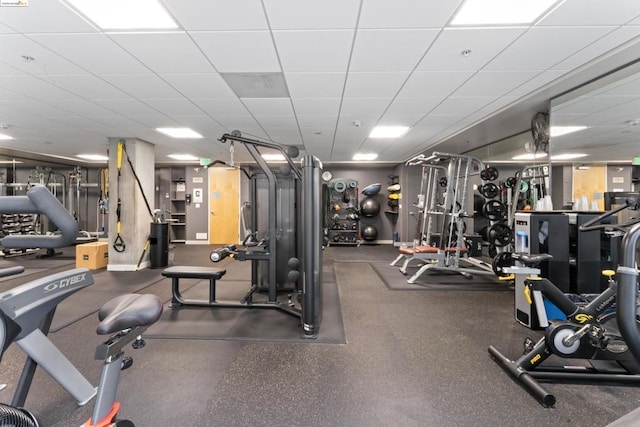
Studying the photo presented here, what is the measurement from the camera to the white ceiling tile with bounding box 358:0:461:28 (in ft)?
6.01

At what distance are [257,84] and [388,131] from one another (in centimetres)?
273

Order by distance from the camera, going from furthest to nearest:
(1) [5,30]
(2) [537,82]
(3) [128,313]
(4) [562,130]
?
1. (4) [562,130]
2. (2) [537,82]
3. (1) [5,30]
4. (3) [128,313]

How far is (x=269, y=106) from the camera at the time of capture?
3.70m

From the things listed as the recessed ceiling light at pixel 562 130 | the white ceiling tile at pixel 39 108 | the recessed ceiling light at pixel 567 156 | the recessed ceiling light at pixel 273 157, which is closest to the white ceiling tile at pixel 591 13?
the recessed ceiling light at pixel 562 130

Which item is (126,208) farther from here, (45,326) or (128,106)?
(45,326)

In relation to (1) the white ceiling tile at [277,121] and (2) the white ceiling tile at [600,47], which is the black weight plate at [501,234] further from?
(1) the white ceiling tile at [277,121]

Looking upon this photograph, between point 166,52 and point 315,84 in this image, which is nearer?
point 166,52

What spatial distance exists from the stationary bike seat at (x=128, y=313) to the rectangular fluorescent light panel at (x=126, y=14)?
1921 mm

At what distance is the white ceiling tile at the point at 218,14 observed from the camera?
183cm

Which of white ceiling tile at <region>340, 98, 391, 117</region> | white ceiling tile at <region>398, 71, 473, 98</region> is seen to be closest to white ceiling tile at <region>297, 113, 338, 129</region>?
white ceiling tile at <region>340, 98, 391, 117</region>

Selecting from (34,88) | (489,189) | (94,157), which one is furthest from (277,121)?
(94,157)

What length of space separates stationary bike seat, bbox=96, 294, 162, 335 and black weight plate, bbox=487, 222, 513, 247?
5315 mm

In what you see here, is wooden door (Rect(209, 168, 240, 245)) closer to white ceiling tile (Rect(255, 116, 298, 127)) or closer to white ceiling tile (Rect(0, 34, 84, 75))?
white ceiling tile (Rect(255, 116, 298, 127))

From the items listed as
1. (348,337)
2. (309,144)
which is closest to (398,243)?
(309,144)
